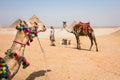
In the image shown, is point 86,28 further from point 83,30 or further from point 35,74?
point 35,74

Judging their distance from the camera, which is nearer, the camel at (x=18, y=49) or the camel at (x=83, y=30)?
the camel at (x=18, y=49)

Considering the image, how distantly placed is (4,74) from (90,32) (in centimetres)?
1410

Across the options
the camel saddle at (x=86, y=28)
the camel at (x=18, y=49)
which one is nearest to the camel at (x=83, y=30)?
the camel saddle at (x=86, y=28)

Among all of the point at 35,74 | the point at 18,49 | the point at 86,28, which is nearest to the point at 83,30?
the point at 86,28

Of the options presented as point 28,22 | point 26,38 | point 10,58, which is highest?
point 28,22

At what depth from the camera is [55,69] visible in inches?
393

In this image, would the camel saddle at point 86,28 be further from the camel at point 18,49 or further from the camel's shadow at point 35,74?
the camel at point 18,49

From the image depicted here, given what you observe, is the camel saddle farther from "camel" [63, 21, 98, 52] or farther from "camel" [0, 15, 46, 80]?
"camel" [0, 15, 46, 80]

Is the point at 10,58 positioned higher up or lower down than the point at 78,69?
higher up

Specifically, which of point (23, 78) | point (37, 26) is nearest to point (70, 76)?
point (23, 78)

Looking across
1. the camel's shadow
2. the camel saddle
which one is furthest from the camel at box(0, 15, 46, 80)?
the camel saddle

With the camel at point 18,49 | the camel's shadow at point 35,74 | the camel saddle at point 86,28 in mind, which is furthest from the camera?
the camel saddle at point 86,28

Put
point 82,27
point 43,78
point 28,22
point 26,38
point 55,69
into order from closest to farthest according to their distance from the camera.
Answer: point 26,38 < point 28,22 < point 43,78 < point 55,69 < point 82,27

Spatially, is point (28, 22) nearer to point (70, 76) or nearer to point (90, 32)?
point (70, 76)
